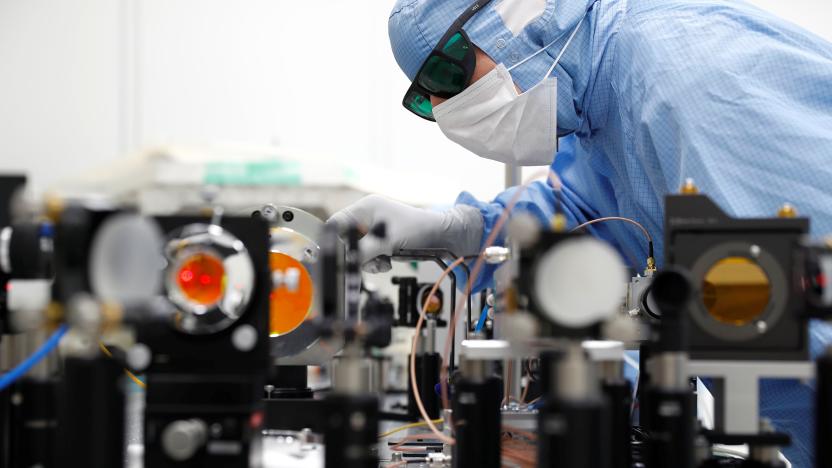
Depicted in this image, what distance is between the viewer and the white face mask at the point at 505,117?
1551 mm

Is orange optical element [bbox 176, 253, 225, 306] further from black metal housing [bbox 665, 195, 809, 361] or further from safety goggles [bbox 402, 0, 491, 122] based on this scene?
safety goggles [bbox 402, 0, 491, 122]

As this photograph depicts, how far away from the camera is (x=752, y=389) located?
0.70m

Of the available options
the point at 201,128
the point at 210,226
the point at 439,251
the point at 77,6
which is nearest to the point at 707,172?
the point at 439,251

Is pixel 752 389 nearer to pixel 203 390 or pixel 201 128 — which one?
pixel 203 390

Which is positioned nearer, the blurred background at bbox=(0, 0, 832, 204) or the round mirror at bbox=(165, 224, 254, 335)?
the round mirror at bbox=(165, 224, 254, 335)

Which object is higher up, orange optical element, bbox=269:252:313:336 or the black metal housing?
the black metal housing

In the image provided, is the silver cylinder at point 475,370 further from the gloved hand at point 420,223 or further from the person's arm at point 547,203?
the person's arm at point 547,203

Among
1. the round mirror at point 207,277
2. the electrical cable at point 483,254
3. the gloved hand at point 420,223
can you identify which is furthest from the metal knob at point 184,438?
the gloved hand at point 420,223

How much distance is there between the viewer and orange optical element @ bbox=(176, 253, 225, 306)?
0.69 meters

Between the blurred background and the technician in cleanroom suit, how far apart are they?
1.81 meters

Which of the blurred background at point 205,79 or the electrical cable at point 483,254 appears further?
the blurred background at point 205,79

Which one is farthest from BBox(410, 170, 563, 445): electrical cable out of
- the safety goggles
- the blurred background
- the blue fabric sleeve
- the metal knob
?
the blurred background

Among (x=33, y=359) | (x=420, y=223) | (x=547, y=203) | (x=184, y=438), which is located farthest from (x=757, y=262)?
(x=547, y=203)

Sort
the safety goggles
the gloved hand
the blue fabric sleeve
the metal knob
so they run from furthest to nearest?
the blue fabric sleeve
the gloved hand
the safety goggles
the metal knob
